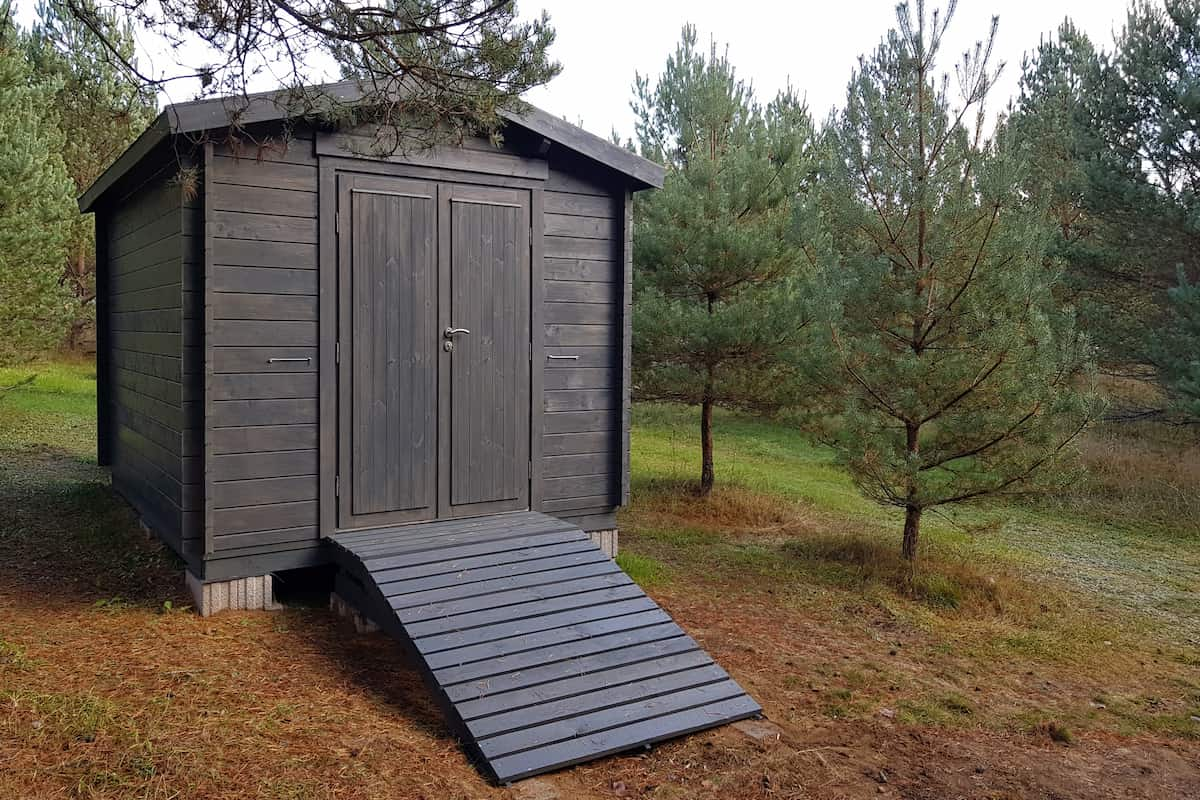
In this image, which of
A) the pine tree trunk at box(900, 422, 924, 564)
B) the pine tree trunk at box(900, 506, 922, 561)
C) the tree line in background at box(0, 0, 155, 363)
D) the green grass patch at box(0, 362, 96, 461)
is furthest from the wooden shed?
the green grass patch at box(0, 362, 96, 461)

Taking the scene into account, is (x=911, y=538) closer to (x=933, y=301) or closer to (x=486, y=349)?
(x=933, y=301)

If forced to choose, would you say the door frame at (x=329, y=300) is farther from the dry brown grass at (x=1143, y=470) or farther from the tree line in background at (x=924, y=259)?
the dry brown grass at (x=1143, y=470)

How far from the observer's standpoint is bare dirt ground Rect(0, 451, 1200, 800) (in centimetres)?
349

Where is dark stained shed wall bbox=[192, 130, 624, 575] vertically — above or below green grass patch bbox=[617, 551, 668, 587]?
above

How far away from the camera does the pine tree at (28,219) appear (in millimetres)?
11680

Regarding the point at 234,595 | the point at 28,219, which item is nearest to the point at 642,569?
the point at 234,595

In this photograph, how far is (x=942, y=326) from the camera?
7.08 metres

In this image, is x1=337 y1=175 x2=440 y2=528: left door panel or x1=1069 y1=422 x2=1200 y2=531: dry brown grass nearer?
x1=337 y1=175 x2=440 y2=528: left door panel

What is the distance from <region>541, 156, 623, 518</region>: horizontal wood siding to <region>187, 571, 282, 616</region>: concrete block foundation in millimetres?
1875

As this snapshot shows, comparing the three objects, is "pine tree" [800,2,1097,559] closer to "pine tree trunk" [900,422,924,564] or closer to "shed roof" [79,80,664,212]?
"pine tree trunk" [900,422,924,564]

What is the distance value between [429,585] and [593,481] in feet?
6.35

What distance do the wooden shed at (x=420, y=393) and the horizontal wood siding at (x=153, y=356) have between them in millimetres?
28

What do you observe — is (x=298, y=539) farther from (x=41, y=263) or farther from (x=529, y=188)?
(x=41, y=263)

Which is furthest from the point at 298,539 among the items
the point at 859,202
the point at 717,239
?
the point at 717,239
